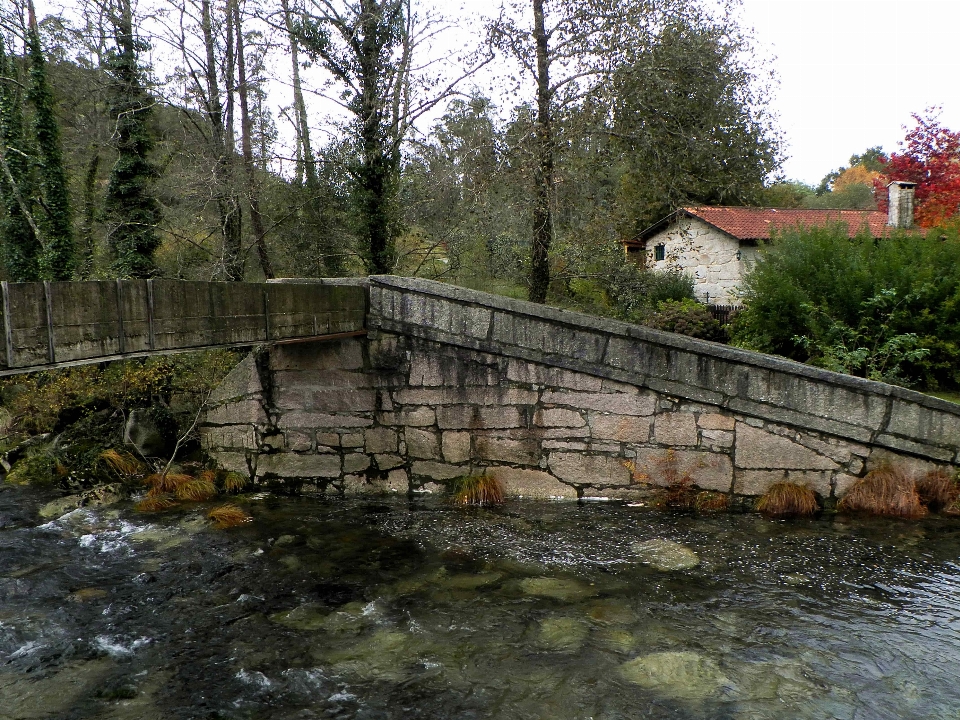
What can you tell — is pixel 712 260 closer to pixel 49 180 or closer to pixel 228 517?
pixel 49 180

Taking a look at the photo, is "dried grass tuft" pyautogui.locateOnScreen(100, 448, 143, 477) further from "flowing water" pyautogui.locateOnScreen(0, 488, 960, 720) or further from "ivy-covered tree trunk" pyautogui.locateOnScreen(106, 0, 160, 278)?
"ivy-covered tree trunk" pyautogui.locateOnScreen(106, 0, 160, 278)

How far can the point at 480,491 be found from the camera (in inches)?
244

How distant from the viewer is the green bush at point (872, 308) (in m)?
7.64

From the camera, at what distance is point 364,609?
14.0 ft

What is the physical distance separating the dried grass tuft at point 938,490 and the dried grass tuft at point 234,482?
240 inches

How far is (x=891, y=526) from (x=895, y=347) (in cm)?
258

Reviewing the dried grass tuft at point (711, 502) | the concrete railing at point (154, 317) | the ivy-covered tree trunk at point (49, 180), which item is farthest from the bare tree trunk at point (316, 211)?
the dried grass tuft at point (711, 502)

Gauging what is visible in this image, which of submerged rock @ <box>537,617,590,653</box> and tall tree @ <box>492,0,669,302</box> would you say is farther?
tall tree @ <box>492,0,669,302</box>

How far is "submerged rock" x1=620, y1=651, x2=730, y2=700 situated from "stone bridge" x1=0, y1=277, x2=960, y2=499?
2469mm

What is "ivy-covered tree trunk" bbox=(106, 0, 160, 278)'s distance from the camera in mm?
11547

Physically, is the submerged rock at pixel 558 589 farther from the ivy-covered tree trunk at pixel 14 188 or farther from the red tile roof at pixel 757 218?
the red tile roof at pixel 757 218

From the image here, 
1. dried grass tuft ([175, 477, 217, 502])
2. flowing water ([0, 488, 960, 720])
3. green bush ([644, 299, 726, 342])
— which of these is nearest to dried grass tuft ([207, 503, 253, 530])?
flowing water ([0, 488, 960, 720])

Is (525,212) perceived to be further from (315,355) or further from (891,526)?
(891,526)

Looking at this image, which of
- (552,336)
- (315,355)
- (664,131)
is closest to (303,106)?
(664,131)
